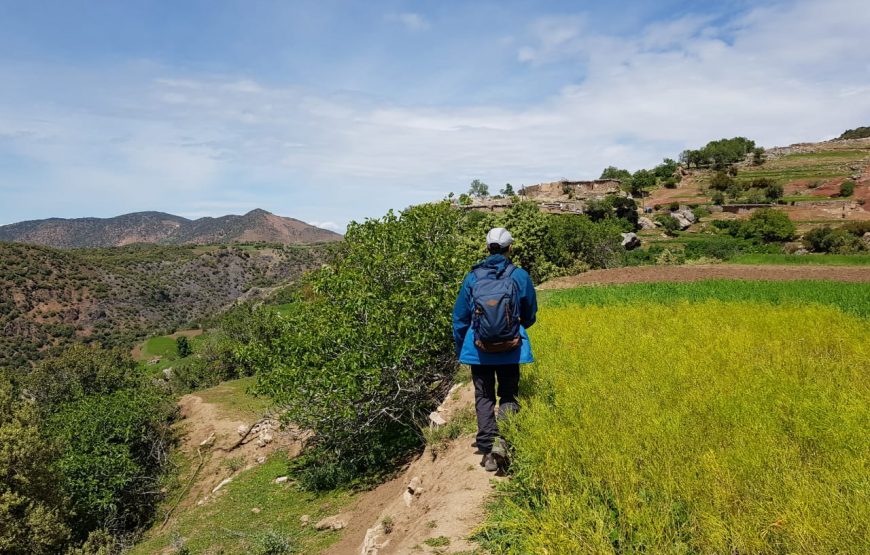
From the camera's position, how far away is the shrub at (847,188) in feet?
192

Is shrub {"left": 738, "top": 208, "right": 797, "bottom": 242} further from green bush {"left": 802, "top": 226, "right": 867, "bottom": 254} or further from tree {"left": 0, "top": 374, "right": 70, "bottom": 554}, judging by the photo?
tree {"left": 0, "top": 374, "right": 70, "bottom": 554}

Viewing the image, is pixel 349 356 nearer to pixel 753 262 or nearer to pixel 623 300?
pixel 623 300

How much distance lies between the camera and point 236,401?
72.9 feet

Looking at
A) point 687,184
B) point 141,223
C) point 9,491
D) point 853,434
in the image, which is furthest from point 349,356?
point 141,223

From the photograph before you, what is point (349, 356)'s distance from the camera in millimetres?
9445

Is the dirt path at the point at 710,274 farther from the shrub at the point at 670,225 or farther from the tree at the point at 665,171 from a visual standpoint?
the tree at the point at 665,171

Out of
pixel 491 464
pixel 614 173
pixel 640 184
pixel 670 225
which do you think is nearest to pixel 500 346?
pixel 491 464

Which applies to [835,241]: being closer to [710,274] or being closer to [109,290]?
[710,274]

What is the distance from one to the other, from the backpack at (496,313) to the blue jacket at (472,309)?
0.13 meters

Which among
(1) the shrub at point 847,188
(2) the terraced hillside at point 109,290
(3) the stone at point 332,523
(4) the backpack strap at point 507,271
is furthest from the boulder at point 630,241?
(2) the terraced hillside at point 109,290

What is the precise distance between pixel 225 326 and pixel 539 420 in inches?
1472

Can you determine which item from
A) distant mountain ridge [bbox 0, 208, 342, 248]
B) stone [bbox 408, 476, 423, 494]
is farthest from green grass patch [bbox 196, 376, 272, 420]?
distant mountain ridge [bbox 0, 208, 342, 248]

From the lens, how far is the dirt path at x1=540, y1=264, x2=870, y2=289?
79.9 ft

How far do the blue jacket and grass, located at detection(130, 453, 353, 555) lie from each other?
4.83 meters
